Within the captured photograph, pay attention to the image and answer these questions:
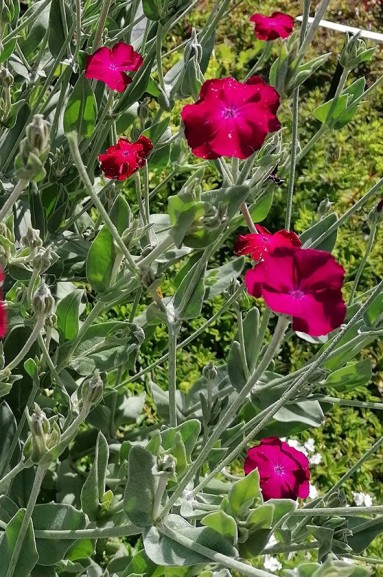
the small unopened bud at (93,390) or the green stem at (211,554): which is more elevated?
the small unopened bud at (93,390)

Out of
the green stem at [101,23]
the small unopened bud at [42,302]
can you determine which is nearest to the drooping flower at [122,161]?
the green stem at [101,23]

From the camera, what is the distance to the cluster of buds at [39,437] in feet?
2.31

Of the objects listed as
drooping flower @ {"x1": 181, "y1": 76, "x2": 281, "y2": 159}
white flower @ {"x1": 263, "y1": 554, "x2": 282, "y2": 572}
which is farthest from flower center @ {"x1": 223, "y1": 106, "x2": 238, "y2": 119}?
white flower @ {"x1": 263, "y1": 554, "x2": 282, "y2": 572}

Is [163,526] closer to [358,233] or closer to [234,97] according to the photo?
[234,97]

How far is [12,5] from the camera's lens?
114 cm

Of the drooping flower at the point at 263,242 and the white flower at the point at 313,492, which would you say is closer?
the drooping flower at the point at 263,242

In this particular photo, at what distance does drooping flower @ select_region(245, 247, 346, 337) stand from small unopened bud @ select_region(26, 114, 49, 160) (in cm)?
20

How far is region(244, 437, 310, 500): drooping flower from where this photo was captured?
0.93 m

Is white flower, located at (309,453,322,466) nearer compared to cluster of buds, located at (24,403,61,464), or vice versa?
cluster of buds, located at (24,403,61,464)

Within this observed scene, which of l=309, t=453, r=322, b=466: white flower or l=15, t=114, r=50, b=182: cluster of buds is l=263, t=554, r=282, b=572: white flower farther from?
l=15, t=114, r=50, b=182: cluster of buds

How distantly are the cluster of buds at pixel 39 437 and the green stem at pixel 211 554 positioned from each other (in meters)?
0.15

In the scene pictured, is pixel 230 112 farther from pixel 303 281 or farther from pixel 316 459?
pixel 316 459

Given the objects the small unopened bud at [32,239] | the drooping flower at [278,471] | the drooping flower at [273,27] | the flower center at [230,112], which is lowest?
the drooping flower at [278,471]

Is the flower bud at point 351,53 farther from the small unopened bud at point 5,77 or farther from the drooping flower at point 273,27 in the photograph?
the small unopened bud at point 5,77
